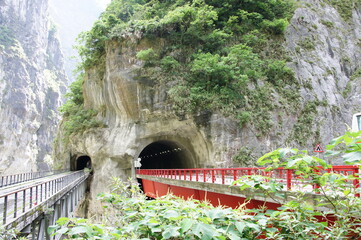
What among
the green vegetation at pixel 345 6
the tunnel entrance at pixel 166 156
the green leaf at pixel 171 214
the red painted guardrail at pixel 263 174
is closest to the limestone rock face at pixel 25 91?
the tunnel entrance at pixel 166 156

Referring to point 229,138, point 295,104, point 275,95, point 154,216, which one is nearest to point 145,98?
point 229,138

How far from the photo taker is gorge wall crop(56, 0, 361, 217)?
22.6 metres

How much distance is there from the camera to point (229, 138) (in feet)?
72.6

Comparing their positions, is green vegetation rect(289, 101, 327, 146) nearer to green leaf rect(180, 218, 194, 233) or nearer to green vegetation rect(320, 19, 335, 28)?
green vegetation rect(320, 19, 335, 28)

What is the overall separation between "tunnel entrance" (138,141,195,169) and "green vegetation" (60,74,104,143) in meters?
7.08

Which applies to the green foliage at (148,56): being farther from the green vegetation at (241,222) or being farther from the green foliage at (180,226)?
the green foliage at (180,226)

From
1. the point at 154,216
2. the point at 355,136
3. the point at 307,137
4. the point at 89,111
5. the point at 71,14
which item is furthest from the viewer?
the point at 71,14

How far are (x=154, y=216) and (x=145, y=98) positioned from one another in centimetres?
2221

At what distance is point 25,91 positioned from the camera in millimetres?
61938

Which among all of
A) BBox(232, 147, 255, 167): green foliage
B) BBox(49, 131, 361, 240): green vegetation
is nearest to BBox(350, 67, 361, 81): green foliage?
BBox(232, 147, 255, 167): green foliage

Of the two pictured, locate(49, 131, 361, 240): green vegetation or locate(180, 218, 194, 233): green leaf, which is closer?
locate(180, 218, 194, 233): green leaf

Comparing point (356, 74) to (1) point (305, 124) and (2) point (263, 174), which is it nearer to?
(1) point (305, 124)

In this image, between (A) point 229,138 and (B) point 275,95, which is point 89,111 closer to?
(A) point 229,138

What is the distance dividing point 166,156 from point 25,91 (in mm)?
39929
